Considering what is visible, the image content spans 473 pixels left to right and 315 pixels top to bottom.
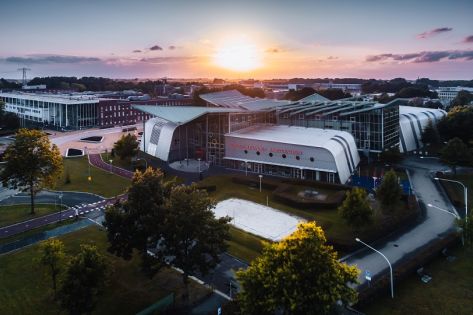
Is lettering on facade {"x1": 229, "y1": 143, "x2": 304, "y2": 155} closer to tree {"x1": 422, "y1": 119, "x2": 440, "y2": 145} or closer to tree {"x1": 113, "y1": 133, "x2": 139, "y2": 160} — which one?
tree {"x1": 113, "y1": 133, "x2": 139, "y2": 160}

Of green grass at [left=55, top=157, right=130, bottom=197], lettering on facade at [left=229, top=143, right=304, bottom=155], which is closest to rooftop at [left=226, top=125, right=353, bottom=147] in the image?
lettering on facade at [left=229, top=143, right=304, bottom=155]

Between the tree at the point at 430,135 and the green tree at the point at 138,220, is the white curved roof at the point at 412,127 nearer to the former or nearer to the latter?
the tree at the point at 430,135

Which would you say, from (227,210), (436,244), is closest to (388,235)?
(436,244)

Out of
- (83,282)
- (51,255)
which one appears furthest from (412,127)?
(83,282)

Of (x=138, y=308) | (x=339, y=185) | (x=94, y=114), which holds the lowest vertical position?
(x=138, y=308)

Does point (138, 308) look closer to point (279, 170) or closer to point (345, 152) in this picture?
point (279, 170)

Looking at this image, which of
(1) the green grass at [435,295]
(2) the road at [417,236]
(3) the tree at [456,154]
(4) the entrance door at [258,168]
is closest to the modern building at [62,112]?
(4) the entrance door at [258,168]
